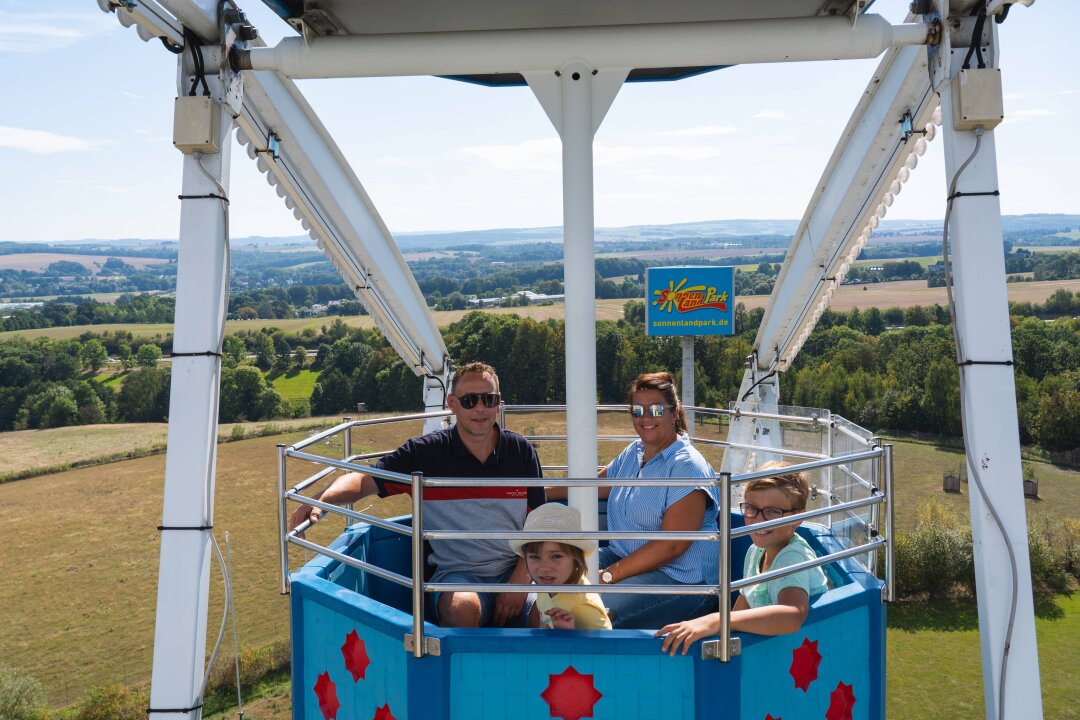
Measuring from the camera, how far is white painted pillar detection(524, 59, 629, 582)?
5102 millimetres

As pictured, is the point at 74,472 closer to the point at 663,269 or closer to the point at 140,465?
the point at 140,465

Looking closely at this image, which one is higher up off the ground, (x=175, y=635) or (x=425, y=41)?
(x=425, y=41)

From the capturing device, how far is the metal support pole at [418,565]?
3732 millimetres

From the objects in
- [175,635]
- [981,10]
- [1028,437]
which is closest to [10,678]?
[175,635]

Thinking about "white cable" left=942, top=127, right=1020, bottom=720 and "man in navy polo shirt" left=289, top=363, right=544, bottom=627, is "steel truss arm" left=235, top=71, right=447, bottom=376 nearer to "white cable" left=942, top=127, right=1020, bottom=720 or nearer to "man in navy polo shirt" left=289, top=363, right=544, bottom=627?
"man in navy polo shirt" left=289, top=363, right=544, bottom=627

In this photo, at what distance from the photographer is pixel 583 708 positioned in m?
3.96

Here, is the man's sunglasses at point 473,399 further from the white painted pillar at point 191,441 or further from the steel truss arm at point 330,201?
the steel truss arm at point 330,201

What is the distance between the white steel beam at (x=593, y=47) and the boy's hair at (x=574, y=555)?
270 centimetres

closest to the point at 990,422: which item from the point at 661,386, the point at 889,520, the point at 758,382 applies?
the point at 889,520

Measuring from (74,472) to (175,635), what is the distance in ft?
297

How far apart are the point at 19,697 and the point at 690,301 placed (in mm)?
43879

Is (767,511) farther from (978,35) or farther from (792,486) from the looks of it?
(978,35)

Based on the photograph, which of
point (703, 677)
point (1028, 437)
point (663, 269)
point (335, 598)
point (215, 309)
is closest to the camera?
point (703, 677)

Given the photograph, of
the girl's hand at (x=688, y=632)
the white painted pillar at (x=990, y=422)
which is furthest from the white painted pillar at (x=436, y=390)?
the girl's hand at (x=688, y=632)
